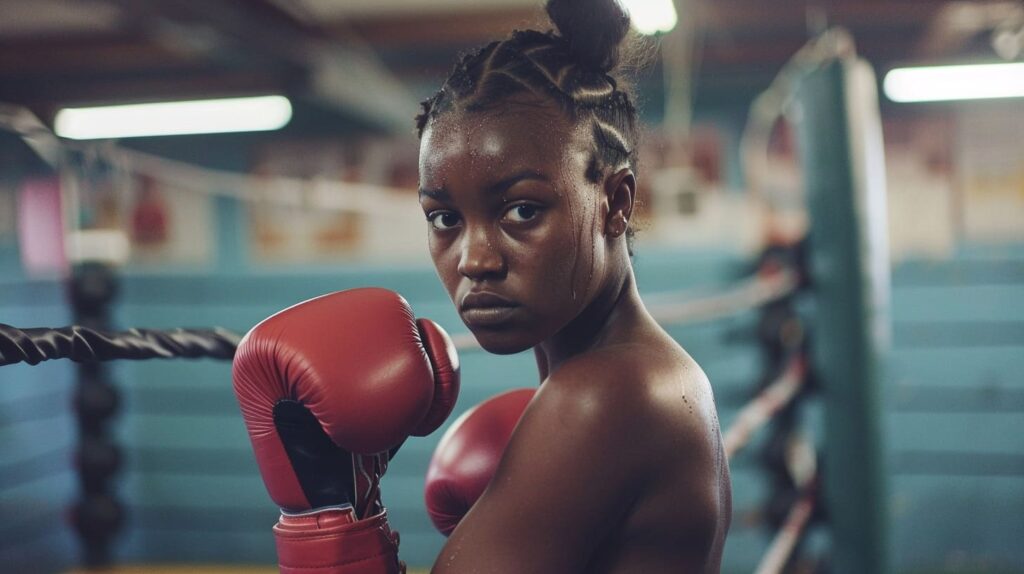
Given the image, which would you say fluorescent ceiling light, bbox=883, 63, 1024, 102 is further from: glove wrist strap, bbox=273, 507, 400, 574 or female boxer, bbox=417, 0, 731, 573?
glove wrist strap, bbox=273, 507, 400, 574

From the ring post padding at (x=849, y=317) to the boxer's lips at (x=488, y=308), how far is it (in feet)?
4.52

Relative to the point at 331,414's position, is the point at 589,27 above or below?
above

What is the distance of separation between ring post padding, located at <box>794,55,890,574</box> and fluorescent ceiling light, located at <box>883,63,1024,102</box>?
2.36 meters

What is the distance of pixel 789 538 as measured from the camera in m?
1.71

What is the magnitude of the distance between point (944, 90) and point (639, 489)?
157 inches

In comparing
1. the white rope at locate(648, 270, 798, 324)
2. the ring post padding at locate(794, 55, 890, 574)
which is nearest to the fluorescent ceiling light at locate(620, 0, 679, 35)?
the ring post padding at locate(794, 55, 890, 574)

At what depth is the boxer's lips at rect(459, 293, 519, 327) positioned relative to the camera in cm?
61

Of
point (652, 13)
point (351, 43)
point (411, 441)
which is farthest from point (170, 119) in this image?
point (652, 13)

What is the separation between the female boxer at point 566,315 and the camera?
56 cm

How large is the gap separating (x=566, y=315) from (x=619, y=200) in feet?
0.38

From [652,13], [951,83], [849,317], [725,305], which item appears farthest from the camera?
[951,83]

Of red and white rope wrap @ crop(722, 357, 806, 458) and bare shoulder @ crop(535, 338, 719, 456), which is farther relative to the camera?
red and white rope wrap @ crop(722, 357, 806, 458)

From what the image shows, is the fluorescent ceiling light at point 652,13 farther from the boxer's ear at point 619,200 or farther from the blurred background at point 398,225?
the boxer's ear at point 619,200

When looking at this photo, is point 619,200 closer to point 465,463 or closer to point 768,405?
point 465,463
